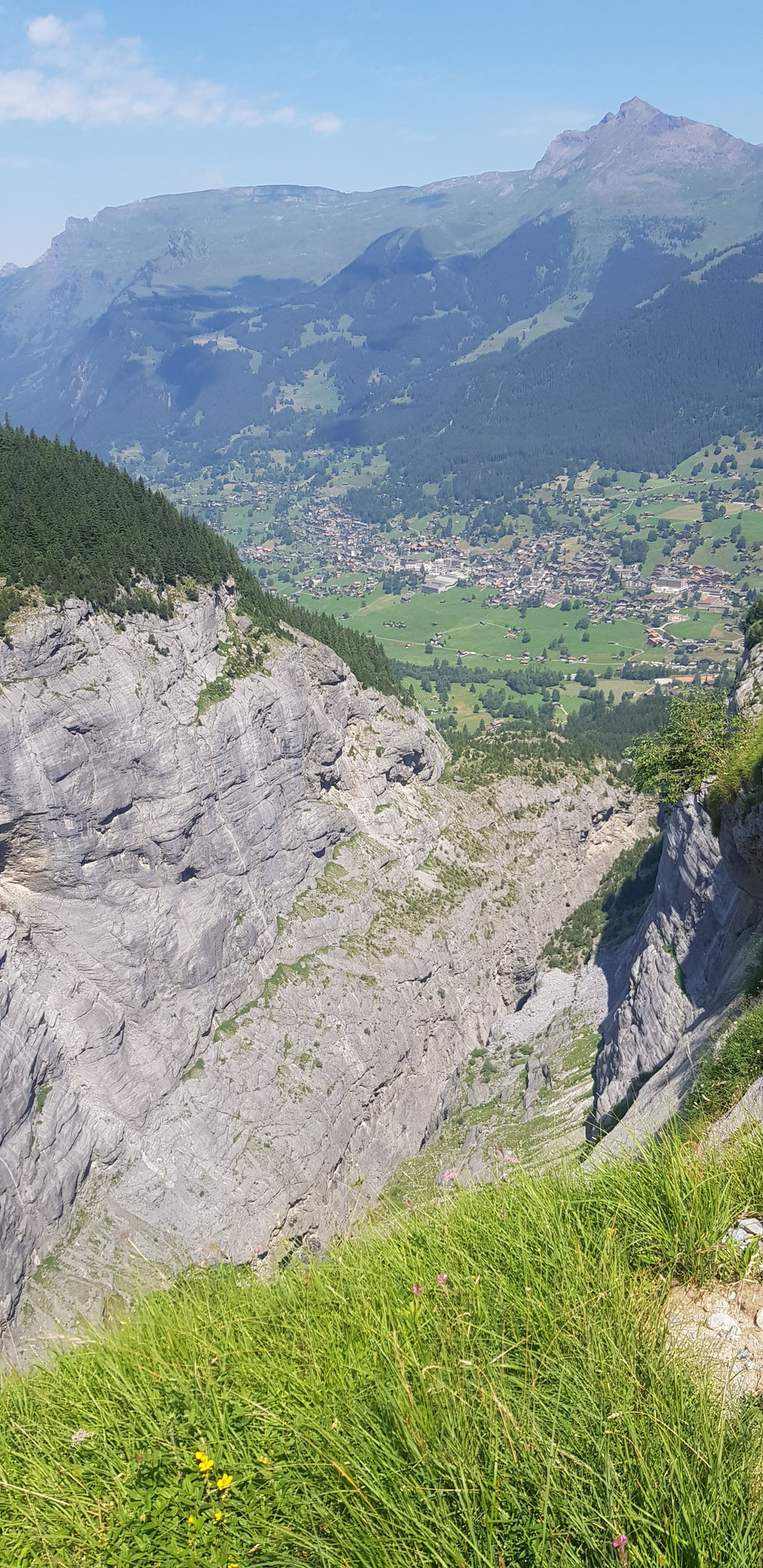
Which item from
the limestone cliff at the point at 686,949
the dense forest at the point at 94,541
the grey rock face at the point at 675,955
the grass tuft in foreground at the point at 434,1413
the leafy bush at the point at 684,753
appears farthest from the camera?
the dense forest at the point at 94,541

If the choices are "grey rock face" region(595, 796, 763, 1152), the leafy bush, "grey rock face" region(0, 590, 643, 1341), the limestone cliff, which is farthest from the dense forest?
the leafy bush

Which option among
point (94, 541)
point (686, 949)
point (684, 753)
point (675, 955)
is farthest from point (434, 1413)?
point (94, 541)

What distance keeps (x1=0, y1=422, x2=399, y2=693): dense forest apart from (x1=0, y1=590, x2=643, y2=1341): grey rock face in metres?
2.53

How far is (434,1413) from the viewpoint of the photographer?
6422 mm

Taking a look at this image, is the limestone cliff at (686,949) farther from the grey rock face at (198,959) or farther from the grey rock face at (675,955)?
the grey rock face at (198,959)

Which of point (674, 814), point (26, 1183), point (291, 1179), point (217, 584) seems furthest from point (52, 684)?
point (674, 814)

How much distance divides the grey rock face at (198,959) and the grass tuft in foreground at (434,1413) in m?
38.8

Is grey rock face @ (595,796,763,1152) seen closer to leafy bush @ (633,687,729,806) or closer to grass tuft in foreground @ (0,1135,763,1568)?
leafy bush @ (633,687,729,806)

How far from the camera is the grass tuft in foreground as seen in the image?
5.43 m

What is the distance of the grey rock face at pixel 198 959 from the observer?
52.6 m

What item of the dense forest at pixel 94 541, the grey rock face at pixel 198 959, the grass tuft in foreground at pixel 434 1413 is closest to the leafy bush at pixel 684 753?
the grass tuft in foreground at pixel 434 1413

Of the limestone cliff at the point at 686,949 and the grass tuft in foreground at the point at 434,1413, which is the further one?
the limestone cliff at the point at 686,949

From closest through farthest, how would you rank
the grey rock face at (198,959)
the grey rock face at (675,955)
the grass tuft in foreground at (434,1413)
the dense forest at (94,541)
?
the grass tuft in foreground at (434,1413) → the grey rock face at (675,955) → the grey rock face at (198,959) → the dense forest at (94,541)

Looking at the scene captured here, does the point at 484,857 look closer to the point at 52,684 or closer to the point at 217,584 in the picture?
the point at 217,584
